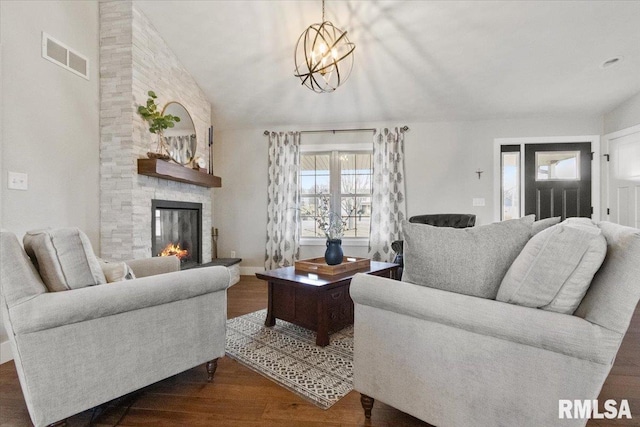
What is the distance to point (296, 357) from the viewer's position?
2197 millimetres

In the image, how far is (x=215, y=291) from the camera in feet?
6.12

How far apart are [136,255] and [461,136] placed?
A: 465 cm

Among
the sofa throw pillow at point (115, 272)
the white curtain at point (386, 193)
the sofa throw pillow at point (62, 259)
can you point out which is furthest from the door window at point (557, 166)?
the sofa throw pillow at point (62, 259)

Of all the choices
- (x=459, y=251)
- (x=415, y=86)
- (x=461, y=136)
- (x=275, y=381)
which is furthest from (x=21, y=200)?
(x=461, y=136)

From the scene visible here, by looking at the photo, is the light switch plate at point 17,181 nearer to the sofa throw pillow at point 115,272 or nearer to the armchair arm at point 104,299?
the sofa throw pillow at point 115,272

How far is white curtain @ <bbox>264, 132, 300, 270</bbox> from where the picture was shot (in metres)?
4.99

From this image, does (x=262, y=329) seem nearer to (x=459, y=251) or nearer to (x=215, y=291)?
(x=215, y=291)

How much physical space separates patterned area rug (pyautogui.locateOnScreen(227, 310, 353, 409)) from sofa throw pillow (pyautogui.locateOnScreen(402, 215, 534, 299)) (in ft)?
2.95

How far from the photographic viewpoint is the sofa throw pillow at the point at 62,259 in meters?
A: 1.43

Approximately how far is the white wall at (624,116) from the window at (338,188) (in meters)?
3.37

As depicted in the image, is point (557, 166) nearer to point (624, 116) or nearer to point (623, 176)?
point (623, 176)

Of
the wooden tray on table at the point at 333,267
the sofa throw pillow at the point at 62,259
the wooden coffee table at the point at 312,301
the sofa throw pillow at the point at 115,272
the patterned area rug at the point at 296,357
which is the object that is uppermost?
the sofa throw pillow at the point at 62,259

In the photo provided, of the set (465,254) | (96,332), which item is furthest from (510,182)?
(96,332)

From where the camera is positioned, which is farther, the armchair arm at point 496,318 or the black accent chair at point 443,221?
the black accent chair at point 443,221
